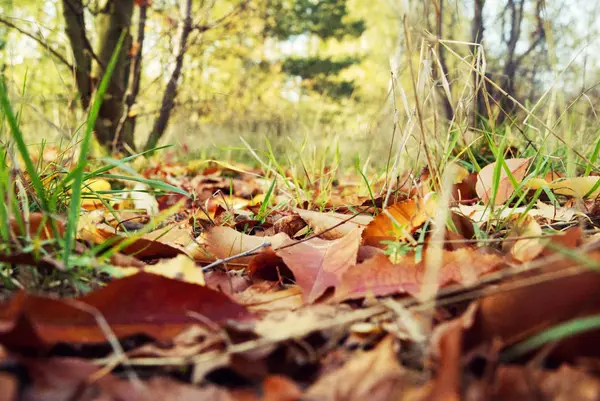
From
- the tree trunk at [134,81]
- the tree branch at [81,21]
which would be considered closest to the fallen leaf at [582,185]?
the tree branch at [81,21]

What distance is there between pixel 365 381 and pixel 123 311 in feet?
0.90

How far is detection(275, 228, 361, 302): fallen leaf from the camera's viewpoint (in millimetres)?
651

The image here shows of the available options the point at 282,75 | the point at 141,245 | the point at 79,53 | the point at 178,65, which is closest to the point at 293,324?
the point at 141,245

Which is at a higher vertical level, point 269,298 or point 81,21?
point 81,21

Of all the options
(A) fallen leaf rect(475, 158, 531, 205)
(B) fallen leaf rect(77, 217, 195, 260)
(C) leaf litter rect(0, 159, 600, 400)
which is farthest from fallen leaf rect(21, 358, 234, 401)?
(A) fallen leaf rect(475, 158, 531, 205)

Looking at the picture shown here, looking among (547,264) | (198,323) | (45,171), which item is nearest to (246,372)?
(198,323)

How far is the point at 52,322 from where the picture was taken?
0.46 metres

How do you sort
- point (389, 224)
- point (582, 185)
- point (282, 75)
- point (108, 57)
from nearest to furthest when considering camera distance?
1. point (389, 224)
2. point (582, 185)
3. point (108, 57)
4. point (282, 75)

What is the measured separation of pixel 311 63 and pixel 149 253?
46.1 ft

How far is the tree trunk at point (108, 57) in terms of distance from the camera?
11.5 feet

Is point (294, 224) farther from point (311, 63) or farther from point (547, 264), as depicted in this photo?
point (311, 63)

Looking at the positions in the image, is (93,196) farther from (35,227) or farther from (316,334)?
(316,334)

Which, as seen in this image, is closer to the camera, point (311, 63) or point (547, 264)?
point (547, 264)

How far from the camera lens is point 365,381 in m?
0.40
